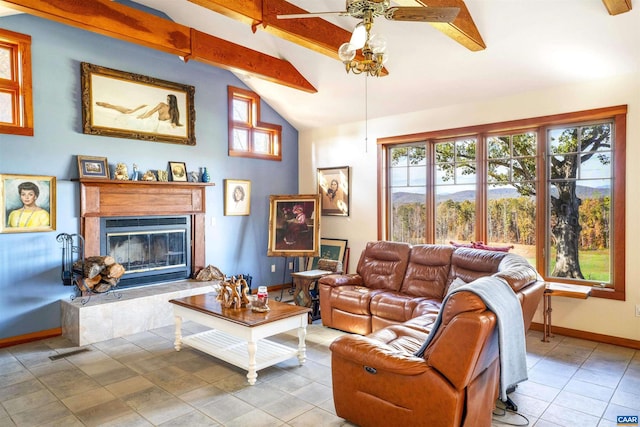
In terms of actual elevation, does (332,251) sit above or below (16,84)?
below

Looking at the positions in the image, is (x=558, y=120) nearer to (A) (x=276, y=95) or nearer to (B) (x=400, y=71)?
(B) (x=400, y=71)

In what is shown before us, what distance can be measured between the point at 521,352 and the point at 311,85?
4.51 metres

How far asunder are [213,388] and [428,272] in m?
2.57

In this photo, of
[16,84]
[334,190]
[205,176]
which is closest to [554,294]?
[334,190]

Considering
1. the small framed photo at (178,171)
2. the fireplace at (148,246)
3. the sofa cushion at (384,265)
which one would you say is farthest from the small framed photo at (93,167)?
the sofa cushion at (384,265)

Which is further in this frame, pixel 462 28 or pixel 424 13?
pixel 462 28

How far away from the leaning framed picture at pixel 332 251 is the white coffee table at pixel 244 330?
2657mm

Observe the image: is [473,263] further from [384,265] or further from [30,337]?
[30,337]

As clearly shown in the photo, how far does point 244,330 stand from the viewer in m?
3.37

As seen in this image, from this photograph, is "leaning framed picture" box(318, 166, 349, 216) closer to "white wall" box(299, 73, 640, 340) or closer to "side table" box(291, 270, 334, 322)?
"white wall" box(299, 73, 640, 340)

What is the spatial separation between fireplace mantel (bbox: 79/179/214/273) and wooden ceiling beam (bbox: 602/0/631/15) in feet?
15.9

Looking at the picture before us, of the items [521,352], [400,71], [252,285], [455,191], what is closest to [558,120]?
[455,191]

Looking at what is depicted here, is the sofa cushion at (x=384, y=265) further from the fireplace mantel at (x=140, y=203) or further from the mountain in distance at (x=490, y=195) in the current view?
the fireplace mantel at (x=140, y=203)

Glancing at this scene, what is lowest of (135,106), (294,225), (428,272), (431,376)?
(431,376)
